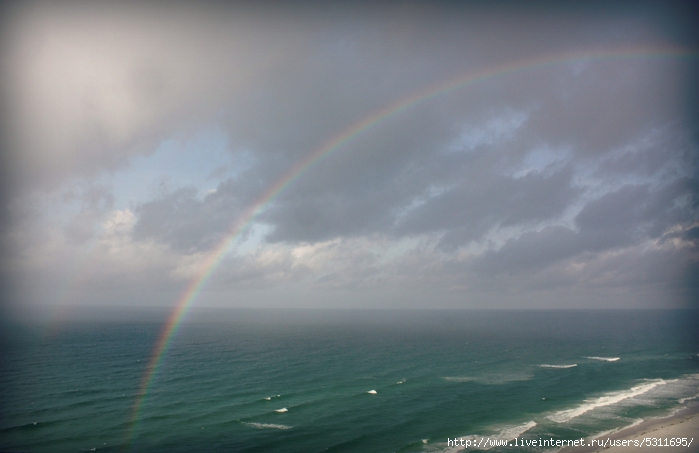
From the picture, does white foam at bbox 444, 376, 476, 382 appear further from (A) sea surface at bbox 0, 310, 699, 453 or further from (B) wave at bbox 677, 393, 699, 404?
(B) wave at bbox 677, 393, 699, 404

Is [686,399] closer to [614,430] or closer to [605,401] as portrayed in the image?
[605,401]

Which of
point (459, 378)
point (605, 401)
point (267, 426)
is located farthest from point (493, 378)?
point (267, 426)

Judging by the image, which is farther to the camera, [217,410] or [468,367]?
[468,367]

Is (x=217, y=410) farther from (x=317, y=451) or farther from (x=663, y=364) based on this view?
(x=663, y=364)

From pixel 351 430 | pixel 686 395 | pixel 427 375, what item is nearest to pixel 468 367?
pixel 427 375

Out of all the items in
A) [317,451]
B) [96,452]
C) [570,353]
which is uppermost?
[96,452]

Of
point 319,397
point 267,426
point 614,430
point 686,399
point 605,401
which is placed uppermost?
point 267,426

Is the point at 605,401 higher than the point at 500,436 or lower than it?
lower

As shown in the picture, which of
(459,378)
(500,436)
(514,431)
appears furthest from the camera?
(459,378)

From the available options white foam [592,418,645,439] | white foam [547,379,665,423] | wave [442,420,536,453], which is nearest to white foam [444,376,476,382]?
white foam [547,379,665,423]
